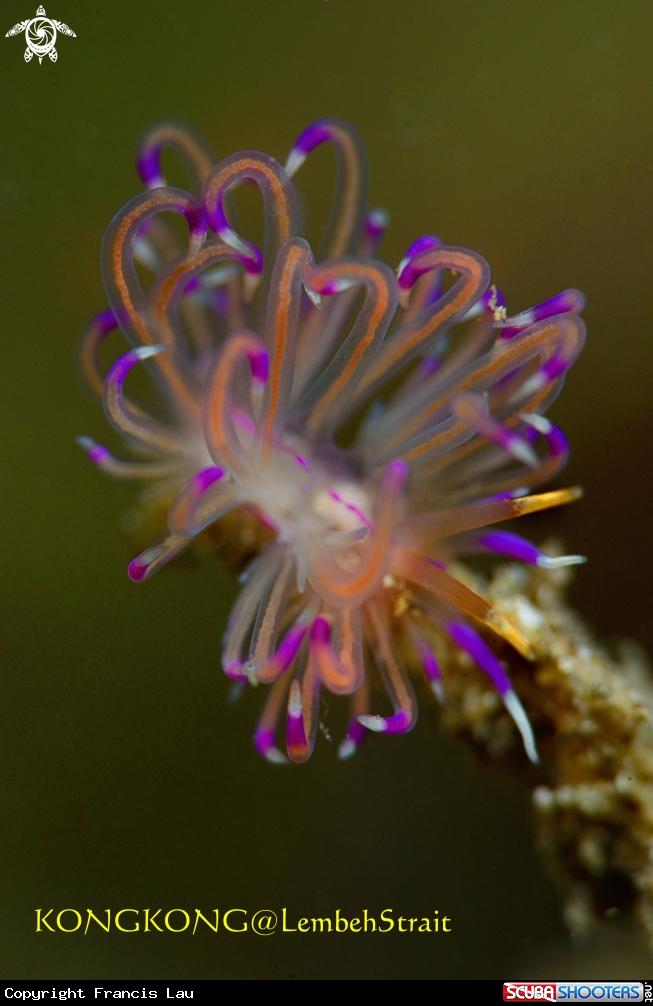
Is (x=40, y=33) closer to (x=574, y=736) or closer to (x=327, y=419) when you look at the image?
(x=327, y=419)

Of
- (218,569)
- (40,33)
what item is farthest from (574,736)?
(40,33)

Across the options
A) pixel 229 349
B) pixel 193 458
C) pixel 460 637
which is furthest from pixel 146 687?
pixel 229 349

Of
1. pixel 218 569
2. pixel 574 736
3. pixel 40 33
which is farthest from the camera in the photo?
pixel 40 33


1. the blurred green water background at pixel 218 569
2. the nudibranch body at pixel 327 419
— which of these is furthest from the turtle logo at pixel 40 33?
the nudibranch body at pixel 327 419

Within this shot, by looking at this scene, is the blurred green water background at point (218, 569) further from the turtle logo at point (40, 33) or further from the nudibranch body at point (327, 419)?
the nudibranch body at point (327, 419)

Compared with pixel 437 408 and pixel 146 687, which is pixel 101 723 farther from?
pixel 437 408

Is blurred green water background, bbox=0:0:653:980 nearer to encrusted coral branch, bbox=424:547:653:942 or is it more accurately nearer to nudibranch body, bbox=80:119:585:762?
encrusted coral branch, bbox=424:547:653:942

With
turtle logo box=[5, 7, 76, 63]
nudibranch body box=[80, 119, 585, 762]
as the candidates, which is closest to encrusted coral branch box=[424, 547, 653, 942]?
nudibranch body box=[80, 119, 585, 762]
